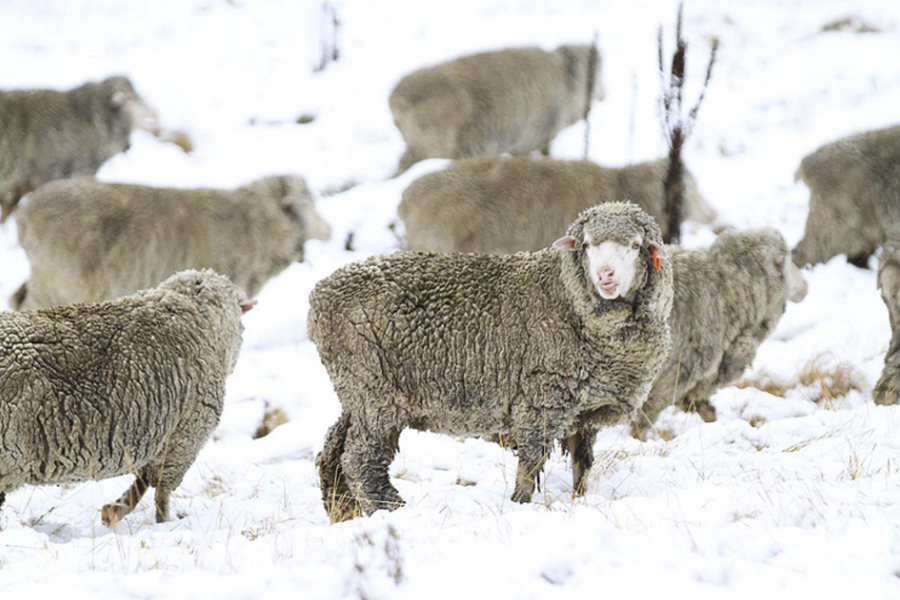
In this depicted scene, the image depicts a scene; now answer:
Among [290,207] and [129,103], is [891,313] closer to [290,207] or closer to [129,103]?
[290,207]

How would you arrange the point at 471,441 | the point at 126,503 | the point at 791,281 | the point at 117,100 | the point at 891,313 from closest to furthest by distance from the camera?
the point at 126,503
the point at 471,441
the point at 891,313
the point at 791,281
the point at 117,100

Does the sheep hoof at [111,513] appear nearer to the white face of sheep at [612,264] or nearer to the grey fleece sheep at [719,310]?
the white face of sheep at [612,264]

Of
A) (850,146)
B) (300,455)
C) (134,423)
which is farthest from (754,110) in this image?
(134,423)

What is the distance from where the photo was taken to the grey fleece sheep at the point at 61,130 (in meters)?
11.0

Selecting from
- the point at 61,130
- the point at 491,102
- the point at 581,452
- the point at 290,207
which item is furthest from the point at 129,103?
the point at 581,452

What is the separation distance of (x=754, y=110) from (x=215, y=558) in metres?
12.6

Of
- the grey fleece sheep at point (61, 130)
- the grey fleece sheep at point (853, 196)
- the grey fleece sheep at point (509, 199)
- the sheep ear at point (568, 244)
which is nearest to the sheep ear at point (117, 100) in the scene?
the grey fleece sheep at point (61, 130)

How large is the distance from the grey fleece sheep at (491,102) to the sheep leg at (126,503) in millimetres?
6933

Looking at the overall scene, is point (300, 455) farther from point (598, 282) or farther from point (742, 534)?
point (742, 534)

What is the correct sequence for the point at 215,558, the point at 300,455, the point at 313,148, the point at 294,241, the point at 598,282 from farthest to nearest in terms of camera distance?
the point at 313,148 → the point at 294,241 → the point at 300,455 → the point at 598,282 → the point at 215,558

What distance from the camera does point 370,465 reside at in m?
4.63

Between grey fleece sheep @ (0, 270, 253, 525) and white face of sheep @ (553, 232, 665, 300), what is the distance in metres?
2.09

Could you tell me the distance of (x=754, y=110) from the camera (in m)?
14.2

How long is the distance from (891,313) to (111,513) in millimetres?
5015
